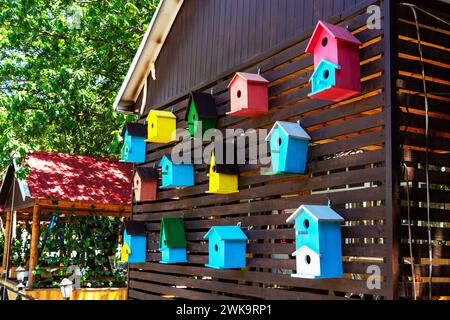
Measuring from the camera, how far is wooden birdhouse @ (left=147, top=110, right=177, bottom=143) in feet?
24.7

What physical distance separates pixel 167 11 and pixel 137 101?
1.78 metres

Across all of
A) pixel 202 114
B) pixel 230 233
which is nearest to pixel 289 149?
pixel 230 233

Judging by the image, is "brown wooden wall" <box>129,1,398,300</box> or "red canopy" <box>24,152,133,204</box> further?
"red canopy" <box>24,152,133,204</box>

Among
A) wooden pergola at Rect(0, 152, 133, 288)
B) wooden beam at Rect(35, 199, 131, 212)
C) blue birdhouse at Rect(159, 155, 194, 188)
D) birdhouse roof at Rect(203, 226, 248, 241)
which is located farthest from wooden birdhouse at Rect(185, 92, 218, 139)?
wooden beam at Rect(35, 199, 131, 212)

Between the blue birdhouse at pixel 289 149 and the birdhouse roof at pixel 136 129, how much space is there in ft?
12.0

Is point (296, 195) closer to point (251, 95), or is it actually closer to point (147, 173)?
point (251, 95)

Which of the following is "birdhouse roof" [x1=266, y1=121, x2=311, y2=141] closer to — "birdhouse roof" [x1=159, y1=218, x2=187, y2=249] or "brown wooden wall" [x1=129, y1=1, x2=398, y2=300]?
"brown wooden wall" [x1=129, y1=1, x2=398, y2=300]

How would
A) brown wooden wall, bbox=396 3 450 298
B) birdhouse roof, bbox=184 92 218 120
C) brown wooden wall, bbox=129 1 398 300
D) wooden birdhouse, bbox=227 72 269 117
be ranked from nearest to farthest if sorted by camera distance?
brown wooden wall, bbox=396 3 450 298
brown wooden wall, bbox=129 1 398 300
wooden birdhouse, bbox=227 72 269 117
birdhouse roof, bbox=184 92 218 120

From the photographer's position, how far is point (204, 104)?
6.71 metres

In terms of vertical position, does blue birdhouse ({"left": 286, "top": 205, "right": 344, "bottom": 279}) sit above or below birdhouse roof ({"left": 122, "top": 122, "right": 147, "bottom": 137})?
below

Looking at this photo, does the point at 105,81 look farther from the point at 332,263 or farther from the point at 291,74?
the point at 332,263

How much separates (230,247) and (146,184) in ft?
8.70

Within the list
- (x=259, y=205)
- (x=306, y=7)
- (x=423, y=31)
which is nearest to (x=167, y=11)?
(x=306, y=7)

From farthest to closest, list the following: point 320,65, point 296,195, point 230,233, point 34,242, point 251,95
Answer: point 34,242, point 296,195, point 230,233, point 251,95, point 320,65
